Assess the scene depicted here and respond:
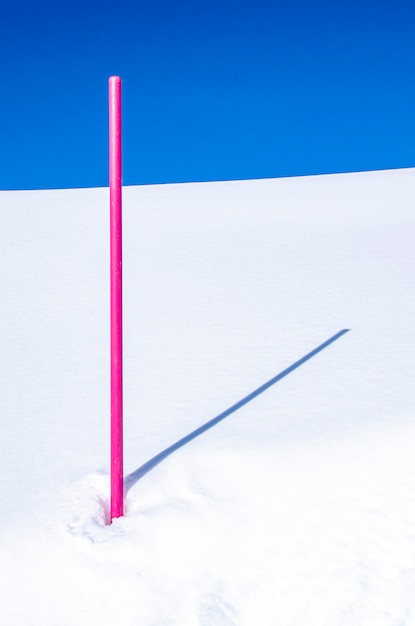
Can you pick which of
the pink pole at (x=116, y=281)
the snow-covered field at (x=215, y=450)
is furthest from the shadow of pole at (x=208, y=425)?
the pink pole at (x=116, y=281)

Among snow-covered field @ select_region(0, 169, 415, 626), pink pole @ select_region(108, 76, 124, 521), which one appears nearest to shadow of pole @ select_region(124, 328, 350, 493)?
snow-covered field @ select_region(0, 169, 415, 626)

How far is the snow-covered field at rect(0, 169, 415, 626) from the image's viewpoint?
1.71m

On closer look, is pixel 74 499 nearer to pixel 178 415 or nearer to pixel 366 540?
pixel 178 415

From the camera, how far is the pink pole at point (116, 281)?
6.11 feet

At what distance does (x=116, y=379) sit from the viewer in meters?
1.96

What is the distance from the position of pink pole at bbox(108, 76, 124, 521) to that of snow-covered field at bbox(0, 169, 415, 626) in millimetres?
142

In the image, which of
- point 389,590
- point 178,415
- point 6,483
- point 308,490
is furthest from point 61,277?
point 389,590

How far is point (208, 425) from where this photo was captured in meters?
2.65

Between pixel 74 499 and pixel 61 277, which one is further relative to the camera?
pixel 61 277

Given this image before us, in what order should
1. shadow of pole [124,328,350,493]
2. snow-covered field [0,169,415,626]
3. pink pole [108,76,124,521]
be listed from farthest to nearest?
shadow of pole [124,328,350,493] → pink pole [108,76,124,521] → snow-covered field [0,169,415,626]

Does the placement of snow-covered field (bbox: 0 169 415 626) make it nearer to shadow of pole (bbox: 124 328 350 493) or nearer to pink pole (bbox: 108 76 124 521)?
shadow of pole (bbox: 124 328 350 493)

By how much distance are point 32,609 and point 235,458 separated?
2.87 ft

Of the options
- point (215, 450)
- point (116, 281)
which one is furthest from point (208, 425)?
point (116, 281)

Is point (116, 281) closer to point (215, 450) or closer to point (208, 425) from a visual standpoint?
point (215, 450)
